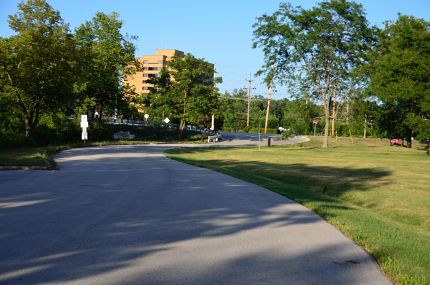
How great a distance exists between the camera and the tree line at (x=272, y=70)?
37469mm

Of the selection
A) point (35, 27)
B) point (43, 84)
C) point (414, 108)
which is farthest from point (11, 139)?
point (414, 108)

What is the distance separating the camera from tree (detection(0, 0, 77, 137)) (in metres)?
35.7

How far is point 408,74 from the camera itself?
46250 millimetres

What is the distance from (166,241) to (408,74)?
1735 inches

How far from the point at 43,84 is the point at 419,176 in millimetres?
27663

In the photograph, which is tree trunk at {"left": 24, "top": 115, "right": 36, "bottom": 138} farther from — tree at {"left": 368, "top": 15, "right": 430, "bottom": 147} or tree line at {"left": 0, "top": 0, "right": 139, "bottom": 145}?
tree at {"left": 368, "top": 15, "right": 430, "bottom": 147}

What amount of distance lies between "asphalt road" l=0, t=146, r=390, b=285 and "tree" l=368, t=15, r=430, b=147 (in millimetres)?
36034

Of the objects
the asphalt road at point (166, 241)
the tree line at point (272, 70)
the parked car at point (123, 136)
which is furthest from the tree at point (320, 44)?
the asphalt road at point (166, 241)

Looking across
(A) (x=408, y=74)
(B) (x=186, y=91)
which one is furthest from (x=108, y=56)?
(A) (x=408, y=74)

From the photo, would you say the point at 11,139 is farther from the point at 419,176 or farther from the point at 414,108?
the point at 414,108

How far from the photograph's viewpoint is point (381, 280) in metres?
5.91

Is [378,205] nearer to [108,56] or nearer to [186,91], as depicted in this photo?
[108,56]

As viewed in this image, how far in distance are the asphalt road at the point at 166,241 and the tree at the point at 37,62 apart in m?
25.2

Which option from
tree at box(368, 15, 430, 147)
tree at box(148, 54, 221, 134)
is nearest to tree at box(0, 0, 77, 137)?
tree at box(148, 54, 221, 134)
